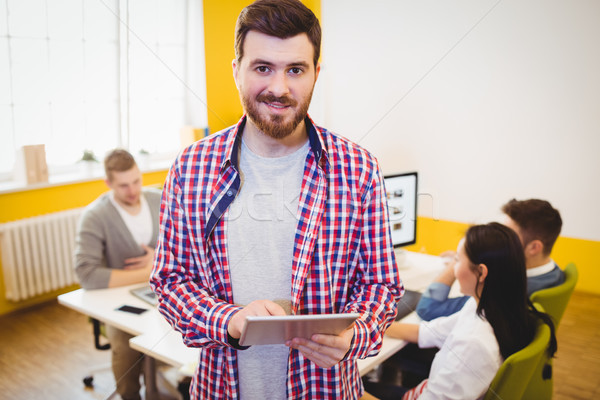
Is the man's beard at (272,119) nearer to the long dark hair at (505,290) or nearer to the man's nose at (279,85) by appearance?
the man's nose at (279,85)

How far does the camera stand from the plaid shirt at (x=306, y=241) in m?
0.84

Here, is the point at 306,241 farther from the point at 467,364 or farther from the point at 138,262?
the point at 138,262

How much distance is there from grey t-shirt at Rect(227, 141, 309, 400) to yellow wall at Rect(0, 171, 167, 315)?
52 cm

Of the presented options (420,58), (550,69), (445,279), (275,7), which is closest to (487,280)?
(445,279)

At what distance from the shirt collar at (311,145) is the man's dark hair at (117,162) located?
0.73 m

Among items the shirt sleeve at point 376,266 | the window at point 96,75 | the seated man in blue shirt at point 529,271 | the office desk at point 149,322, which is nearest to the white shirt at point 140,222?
the office desk at point 149,322

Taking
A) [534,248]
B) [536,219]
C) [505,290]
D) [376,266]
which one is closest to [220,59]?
[376,266]

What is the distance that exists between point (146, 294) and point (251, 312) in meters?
0.97

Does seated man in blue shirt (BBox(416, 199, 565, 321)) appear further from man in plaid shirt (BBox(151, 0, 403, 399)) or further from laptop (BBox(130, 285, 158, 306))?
laptop (BBox(130, 285, 158, 306))

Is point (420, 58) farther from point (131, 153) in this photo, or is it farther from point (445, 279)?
point (131, 153)

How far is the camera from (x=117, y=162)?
1.53 metres

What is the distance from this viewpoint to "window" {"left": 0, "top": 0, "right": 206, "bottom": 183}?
3.10 feet

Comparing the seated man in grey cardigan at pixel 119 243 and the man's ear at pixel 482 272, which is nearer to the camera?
the man's ear at pixel 482 272

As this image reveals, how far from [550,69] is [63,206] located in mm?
1468
